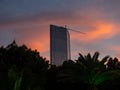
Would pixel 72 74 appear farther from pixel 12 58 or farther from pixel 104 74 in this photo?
pixel 12 58

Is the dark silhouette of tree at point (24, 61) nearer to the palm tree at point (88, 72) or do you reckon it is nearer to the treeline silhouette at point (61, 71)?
the treeline silhouette at point (61, 71)

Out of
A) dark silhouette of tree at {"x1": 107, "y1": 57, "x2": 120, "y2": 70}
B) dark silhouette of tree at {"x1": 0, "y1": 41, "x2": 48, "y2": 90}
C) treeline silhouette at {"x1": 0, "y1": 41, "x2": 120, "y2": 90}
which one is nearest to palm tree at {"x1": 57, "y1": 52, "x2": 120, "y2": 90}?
treeline silhouette at {"x1": 0, "y1": 41, "x2": 120, "y2": 90}

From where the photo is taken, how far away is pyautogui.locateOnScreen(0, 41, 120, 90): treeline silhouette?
5166cm

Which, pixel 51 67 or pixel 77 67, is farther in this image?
pixel 51 67

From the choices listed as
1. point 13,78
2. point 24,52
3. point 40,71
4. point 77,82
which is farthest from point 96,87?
point 13,78

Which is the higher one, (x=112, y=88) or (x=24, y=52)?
(x=24, y=52)

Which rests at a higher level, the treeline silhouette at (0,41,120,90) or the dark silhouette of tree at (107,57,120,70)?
the dark silhouette of tree at (107,57,120,70)

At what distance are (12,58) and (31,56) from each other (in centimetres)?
394

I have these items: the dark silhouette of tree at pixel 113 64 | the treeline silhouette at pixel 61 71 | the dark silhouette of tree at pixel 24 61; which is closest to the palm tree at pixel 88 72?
the treeline silhouette at pixel 61 71

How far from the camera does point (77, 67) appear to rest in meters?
51.8

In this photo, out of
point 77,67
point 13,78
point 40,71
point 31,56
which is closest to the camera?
point 13,78

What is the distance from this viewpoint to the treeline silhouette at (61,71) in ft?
169

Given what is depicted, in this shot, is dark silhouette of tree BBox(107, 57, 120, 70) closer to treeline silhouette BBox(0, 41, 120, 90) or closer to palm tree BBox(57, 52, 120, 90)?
treeline silhouette BBox(0, 41, 120, 90)

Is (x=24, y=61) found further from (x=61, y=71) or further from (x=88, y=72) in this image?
(x=88, y=72)
